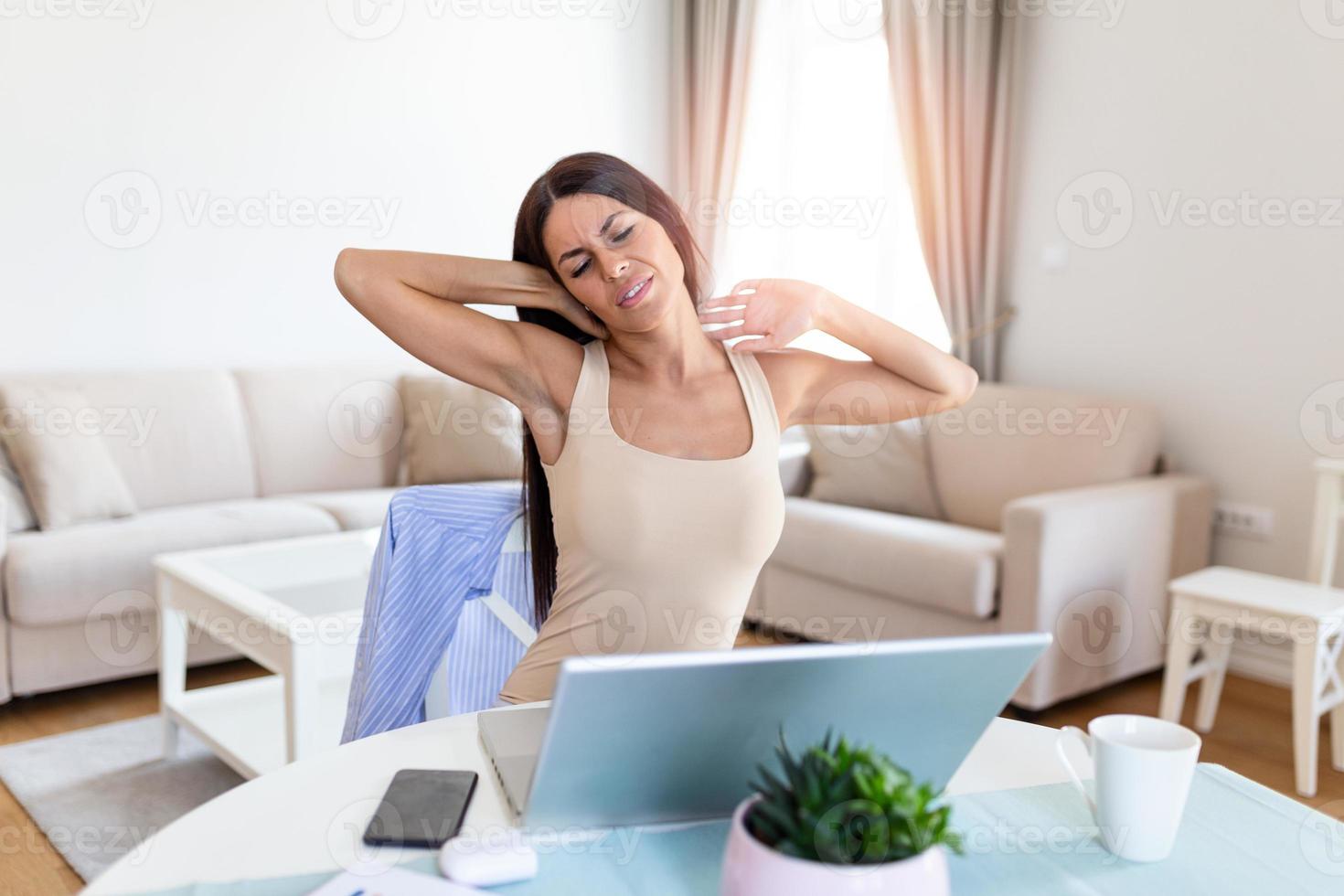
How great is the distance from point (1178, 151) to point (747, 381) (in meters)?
2.63

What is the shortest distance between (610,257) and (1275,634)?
2202mm

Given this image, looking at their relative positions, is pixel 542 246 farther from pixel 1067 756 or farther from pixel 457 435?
pixel 457 435

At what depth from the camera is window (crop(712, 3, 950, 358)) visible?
4.35 m

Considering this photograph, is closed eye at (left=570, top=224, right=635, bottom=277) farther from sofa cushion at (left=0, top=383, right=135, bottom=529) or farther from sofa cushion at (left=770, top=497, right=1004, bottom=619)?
sofa cushion at (left=0, top=383, right=135, bottom=529)

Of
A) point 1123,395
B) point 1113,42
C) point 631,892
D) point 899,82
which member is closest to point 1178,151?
point 1113,42

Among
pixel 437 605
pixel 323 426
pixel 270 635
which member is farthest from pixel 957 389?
pixel 323 426

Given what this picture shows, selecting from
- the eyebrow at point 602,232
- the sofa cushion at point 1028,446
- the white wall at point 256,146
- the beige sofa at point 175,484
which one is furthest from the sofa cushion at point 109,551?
the eyebrow at point 602,232

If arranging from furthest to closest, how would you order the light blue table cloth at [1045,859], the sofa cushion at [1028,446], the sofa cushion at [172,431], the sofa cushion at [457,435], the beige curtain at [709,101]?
the beige curtain at [709,101], the sofa cushion at [457,435], the sofa cushion at [172,431], the sofa cushion at [1028,446], the light blue table cloth at [1045,859]

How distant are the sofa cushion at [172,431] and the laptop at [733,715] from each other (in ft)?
10.5

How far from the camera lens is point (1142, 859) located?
0.82 meters

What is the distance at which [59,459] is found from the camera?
10.6 feet

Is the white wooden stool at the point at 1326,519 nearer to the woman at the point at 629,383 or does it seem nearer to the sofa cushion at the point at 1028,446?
the sofa cushion at the point at 1028,446

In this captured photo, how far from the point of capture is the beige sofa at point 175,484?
9.67 ft

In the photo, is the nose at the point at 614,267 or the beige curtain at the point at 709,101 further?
the beige curtain at the point at 709,101
